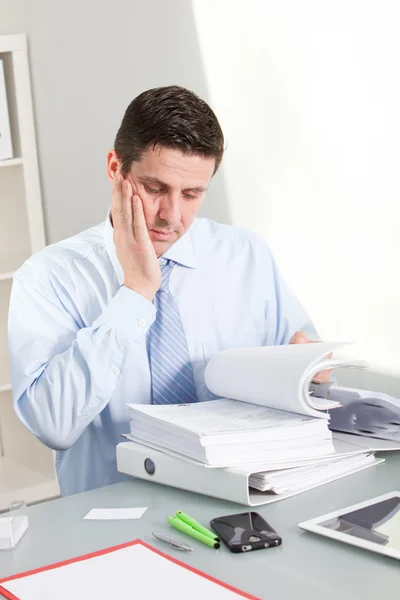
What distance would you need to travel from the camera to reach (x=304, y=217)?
87.7 inches

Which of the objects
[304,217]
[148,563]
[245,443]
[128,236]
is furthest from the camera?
[304,217]

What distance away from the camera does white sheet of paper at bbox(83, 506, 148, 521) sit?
4.12ft

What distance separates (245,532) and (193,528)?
0.08 metres

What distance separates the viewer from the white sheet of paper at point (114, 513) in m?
1.25

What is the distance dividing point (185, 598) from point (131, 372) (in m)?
0.85

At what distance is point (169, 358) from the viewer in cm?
177

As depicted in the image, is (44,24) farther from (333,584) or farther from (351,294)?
(333,584)

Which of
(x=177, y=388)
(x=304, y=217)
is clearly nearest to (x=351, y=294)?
(x=304, y=217)

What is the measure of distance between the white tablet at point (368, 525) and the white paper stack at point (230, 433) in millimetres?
164

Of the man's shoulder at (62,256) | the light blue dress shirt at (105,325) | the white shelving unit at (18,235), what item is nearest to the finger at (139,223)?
the light blue dress shirt at (105,325)

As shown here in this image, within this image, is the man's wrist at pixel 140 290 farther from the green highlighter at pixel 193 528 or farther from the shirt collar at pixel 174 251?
the green highlighter at pixel 193 528

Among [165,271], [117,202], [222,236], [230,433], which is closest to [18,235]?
[222,236]

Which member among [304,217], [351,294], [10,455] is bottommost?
[10,455]

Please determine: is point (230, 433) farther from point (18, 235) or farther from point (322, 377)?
point (18, 235)
